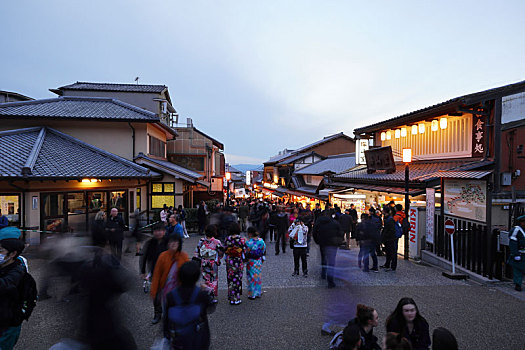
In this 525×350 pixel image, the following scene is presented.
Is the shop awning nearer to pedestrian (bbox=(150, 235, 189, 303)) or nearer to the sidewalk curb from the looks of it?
the sidewalk curb

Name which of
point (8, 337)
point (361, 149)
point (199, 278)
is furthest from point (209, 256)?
point (361, 149)

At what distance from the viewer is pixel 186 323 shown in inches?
133

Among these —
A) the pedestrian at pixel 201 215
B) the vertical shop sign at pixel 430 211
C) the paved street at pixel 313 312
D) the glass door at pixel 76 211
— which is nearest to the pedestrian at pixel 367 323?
the paved street at pixel 313 312

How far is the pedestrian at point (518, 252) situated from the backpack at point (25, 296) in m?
9.40

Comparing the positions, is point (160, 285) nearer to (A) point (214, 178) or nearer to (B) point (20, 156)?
(B) point (20, 156)

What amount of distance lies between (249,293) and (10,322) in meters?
4.42

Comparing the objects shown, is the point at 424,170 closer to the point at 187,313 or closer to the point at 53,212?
the point at 187,313

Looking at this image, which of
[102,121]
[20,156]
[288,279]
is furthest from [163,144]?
[288,279]

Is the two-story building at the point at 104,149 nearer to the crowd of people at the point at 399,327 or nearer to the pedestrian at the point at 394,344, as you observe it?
the crowd of people at the point at 399,327

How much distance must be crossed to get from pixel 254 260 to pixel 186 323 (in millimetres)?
3507

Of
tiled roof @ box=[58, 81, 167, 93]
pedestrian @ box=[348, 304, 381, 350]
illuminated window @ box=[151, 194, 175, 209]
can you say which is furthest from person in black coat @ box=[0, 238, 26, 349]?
tiled roof @ box=[58, 81, 167, 93]

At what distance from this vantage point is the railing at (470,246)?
807cm

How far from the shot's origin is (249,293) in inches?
276

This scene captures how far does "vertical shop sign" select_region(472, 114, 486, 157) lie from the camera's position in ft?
35.1
